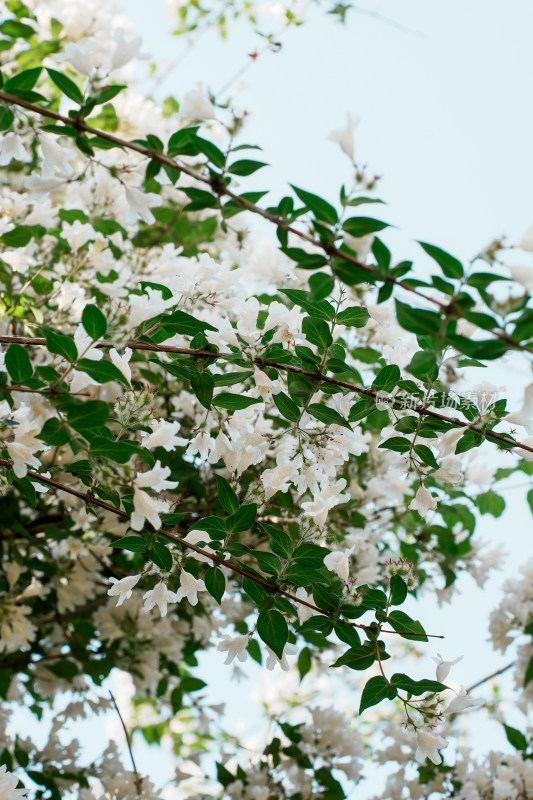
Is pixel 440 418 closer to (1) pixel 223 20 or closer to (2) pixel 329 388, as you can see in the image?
(2) pixel 329 388

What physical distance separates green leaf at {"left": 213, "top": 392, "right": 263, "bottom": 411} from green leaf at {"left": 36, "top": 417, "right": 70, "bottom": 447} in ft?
1.18

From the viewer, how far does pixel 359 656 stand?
1539mm

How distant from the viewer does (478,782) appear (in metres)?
2.79

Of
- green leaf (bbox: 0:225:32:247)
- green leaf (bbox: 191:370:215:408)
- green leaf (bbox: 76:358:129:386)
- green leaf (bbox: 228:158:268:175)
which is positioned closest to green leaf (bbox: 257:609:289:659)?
green leaf (bbox: 191:370:215:408)

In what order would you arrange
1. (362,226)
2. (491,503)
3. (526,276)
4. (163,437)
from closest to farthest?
(526,276), (362,226), (163,437), (491,503)

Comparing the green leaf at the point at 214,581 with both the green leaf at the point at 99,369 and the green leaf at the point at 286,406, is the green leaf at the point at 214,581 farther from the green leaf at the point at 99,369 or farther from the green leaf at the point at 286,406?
the green leaf at the point at 99,369

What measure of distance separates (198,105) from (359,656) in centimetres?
106

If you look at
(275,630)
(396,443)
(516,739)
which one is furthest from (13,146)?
(516,739)

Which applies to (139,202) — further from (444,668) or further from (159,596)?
(444,668)

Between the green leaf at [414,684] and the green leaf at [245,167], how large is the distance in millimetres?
926

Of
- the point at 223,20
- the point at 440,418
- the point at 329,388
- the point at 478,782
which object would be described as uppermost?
the point at 223,20

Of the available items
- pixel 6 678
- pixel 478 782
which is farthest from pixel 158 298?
pixel 478 782

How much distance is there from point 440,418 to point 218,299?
2.22ft

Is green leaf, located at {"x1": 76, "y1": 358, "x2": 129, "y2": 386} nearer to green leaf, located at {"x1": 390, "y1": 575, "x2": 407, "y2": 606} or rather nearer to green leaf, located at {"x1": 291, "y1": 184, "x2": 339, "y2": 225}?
green leaf, located at {"x1": 291, "y1": 184, "x2": 339, "y2": 225}
